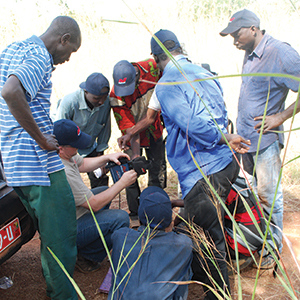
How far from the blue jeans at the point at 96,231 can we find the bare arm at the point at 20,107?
108cm

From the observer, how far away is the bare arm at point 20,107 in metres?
1.60

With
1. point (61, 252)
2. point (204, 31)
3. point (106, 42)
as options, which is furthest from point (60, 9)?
point (61, 252)

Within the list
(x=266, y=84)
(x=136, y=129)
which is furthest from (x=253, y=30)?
(x=136, y=129)

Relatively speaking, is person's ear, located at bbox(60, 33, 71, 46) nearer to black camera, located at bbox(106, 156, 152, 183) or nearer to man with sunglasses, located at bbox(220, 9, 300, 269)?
black camera, located at bbox(106, 156, 152, 183)

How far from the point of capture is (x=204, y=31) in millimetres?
7934

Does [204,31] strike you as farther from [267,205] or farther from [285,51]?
[267,205]

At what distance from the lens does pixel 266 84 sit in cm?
272

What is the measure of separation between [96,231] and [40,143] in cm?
111

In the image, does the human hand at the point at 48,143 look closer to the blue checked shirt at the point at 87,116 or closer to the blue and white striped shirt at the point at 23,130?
the blue and white striped shirt at the point at 23,130

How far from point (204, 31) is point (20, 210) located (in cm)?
720

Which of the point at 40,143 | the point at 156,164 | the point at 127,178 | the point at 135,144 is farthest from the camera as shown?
the point at 156,164

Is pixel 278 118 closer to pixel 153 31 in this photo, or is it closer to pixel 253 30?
pixel 253 30

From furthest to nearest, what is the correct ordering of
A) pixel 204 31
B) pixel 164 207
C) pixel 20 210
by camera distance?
pixel 204 31 → pixel 20 210 → pixel 164 207

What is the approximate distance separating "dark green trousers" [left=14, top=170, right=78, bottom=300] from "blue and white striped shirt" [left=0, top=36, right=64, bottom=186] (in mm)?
81
